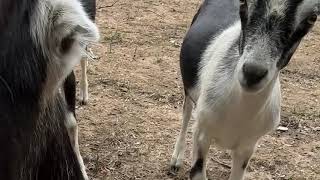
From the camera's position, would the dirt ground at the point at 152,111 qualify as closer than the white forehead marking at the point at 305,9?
No

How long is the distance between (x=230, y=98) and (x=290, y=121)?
1.99m

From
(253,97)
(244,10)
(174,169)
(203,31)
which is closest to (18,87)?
(244,10)

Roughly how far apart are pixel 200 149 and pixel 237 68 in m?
0.83

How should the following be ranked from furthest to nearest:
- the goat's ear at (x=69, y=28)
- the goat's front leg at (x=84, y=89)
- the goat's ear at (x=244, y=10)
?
the goat's front leg at (x=84, y=89) → the goat's ear at (x=244, y=10) → the goat's ear at (x=69, y=28)

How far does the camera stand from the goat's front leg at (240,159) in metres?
3.61

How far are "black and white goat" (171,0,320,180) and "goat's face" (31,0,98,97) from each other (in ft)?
4.68

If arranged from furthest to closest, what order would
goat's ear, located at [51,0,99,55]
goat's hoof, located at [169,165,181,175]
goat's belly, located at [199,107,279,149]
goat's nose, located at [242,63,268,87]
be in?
goat's hoof, located at [169,165,181,175]
goat's belly, located at [199,107,279,149]
goat's nose, located at [242,63,268,87]
goat's ear, located at [51,0,99,55]

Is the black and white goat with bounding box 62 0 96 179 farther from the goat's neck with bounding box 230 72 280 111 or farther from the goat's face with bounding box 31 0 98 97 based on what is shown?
the goat's face with bounding box 31 0 98 97

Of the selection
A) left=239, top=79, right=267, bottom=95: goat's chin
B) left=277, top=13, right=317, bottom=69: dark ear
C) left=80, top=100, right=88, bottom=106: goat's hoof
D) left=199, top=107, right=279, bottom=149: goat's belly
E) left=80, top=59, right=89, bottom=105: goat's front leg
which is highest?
left=277, top=13, right=317, bottom=69: dark ear

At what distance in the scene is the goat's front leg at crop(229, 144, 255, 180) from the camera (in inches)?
142

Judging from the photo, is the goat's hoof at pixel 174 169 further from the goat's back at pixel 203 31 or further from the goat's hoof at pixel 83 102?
the goat's hoof at pixel 83 102

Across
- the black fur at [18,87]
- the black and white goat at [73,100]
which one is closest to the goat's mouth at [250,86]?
the black and white goat at [73,100]

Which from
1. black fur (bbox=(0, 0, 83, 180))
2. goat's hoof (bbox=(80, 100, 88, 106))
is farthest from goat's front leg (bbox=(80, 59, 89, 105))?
black fur (bbox=(0, 0, 83, 180))

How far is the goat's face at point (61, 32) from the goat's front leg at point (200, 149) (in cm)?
217
